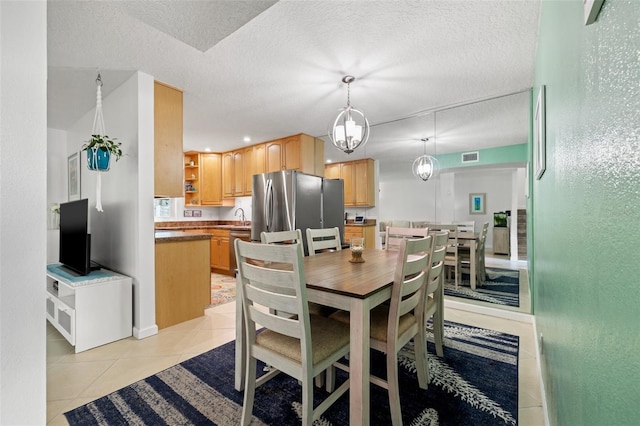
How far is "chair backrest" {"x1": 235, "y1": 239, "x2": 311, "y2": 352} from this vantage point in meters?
1.22

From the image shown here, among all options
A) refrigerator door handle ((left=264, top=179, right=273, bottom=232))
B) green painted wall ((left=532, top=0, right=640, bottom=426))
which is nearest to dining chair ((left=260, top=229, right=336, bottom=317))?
green painted wall ((left=532, top=0, right=640, bottom=426))

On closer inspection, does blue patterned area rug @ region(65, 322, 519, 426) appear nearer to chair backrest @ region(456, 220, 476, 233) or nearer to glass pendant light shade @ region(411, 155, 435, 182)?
chair backrest @ region(456, 220, 476, 233)

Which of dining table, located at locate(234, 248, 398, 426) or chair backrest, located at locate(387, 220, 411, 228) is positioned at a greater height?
chair backrest, located at locate(387, 220, 411, 228)

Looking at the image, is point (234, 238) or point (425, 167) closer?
point (425, 167)

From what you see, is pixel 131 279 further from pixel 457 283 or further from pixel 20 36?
pixel 457 283

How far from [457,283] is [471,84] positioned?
95.7 inches

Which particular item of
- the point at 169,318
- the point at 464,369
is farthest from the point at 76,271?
the point at 464,369

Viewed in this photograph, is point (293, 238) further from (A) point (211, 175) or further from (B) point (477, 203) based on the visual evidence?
(A) point (211, 175)

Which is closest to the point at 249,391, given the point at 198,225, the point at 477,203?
the point at 477,203

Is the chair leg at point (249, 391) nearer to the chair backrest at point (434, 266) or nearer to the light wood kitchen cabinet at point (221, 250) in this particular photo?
the chair backrest at point (434, 266)

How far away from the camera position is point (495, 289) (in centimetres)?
369

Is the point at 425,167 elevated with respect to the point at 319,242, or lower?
elevated

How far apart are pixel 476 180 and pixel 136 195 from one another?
4195 mm

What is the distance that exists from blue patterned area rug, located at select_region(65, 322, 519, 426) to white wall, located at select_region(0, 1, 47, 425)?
24.4 inches
